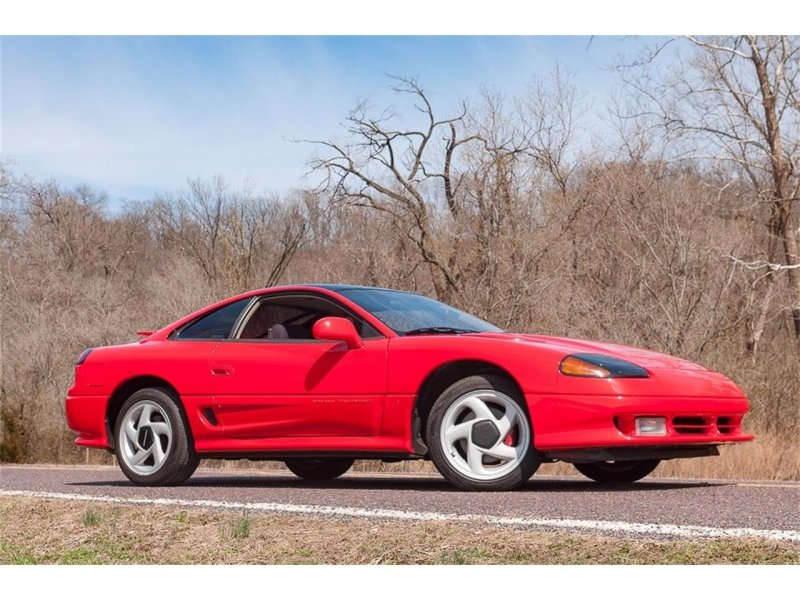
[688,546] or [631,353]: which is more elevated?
[631,353]

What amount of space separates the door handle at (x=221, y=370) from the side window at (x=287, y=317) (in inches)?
11.2

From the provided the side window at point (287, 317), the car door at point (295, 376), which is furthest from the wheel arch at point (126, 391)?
the side window at point (287, 317)

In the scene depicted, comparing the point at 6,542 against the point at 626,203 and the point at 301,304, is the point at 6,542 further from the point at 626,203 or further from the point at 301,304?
the point at 626,203

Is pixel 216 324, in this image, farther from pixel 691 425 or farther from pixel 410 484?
pixel 691 425

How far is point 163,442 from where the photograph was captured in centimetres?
837

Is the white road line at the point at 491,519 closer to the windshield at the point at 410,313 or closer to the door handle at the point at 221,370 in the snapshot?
the door handle at the point at 221,370

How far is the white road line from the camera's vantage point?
4.90m

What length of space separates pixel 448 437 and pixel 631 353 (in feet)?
4.15

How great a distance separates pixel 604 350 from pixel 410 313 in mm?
1488

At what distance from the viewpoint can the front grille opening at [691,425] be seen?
6781 mm

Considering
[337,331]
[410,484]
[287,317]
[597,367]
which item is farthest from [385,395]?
[597,367]

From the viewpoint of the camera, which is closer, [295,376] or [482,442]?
[482,442]

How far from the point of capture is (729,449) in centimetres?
1209
